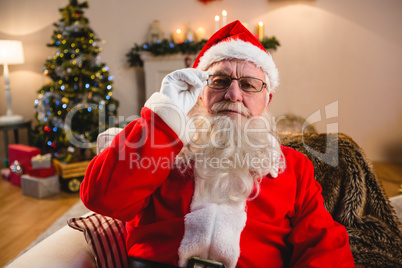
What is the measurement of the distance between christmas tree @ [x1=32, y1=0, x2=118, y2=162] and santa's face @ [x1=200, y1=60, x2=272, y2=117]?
2.58 meters

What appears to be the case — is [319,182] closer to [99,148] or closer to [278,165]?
[278,165]

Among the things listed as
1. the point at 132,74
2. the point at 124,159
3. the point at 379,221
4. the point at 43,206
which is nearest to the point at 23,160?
the point at 43,206

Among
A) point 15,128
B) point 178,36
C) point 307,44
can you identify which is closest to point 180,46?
point 178,36

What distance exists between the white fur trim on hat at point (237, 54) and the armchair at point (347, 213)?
439mm

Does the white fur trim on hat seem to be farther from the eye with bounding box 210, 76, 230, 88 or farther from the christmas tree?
the christmas tree

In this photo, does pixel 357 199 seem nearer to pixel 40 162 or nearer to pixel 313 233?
pixel 313 233

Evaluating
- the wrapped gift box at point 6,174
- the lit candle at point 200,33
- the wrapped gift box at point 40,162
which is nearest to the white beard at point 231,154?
the wrapped gift box at point 40,162

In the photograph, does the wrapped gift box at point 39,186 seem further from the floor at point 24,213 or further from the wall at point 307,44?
the wall at point 307,44

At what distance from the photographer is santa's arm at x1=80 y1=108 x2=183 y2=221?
3.16 feet

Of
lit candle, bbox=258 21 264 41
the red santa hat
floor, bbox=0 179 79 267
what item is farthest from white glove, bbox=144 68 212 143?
lit candle, bbox=258 21 264 41

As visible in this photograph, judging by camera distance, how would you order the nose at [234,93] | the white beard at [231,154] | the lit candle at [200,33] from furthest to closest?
the lit candle at [200,33] < the nose at [234,93] < the white beard at [231,154]

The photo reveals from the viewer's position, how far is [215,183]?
3.66 ft

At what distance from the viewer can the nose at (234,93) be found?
1.22 meters

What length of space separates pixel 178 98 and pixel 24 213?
8.11 ft
